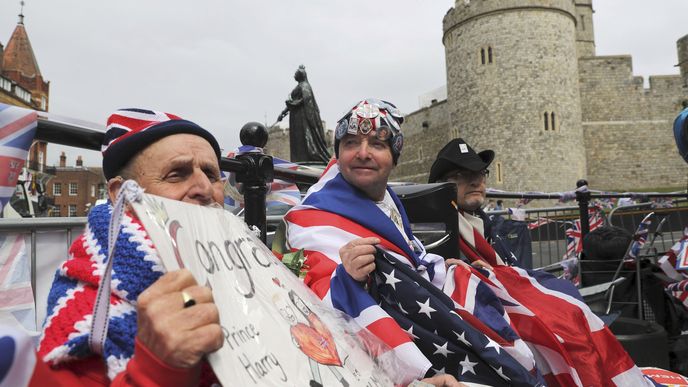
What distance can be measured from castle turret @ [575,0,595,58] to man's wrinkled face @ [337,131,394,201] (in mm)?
41977

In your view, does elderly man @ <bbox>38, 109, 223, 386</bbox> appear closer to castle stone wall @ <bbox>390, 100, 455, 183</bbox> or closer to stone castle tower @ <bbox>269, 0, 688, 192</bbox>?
stone castle tower @ <bbox>269, 0, 688, 192</bbox>

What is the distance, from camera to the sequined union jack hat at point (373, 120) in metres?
1.97

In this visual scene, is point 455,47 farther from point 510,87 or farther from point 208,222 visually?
point 208,222

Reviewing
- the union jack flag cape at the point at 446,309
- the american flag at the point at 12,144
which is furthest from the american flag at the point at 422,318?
the american flag at the point at 12,144

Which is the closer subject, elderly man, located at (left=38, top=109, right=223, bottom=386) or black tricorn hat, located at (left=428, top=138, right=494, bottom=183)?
elderly man, located at (left=38, top=109, right=223, bottom=386)

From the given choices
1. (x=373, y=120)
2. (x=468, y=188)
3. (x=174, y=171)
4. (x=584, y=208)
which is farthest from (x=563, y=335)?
(x=584, y=208)

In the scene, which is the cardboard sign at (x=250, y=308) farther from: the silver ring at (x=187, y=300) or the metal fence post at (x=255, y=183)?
the metal fence post at (x=255, y=183)

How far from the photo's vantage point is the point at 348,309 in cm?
146

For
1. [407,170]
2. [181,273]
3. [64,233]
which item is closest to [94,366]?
[181,273]

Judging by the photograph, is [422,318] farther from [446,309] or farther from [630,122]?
[630,122]

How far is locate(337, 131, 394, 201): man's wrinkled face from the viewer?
1969 mm

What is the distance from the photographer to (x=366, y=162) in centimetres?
197

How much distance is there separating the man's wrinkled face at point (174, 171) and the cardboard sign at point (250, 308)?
7.0 inches

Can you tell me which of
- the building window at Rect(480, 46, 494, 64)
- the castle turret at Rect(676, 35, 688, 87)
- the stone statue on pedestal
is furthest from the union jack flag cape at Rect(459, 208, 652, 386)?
the castle turret at Rect(676, 35, 688, 87)
